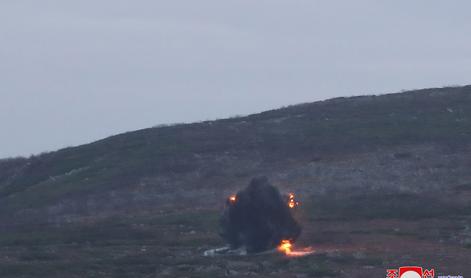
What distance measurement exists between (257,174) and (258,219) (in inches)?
840

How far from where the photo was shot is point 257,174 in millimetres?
62281

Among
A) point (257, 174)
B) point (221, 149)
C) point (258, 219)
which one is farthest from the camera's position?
point (221, 149)

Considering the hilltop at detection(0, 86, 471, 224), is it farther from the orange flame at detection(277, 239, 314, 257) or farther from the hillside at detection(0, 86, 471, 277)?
the orange flame at detection(277, 239, 314, 257)

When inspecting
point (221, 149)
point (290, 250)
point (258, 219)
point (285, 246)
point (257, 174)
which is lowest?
point (290, 250)

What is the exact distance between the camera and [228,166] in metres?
65.1

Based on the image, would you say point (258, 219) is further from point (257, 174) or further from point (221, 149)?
point (221, 149)

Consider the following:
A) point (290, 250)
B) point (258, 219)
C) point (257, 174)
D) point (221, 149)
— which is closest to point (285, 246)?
point (290, 250)

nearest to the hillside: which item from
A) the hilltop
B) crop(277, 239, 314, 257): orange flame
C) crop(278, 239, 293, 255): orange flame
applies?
the hilltop

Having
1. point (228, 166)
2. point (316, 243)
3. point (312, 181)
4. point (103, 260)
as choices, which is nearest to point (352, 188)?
point (312, 181)

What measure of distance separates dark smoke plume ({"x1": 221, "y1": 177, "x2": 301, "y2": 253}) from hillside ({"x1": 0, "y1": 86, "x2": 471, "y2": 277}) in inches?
78.5

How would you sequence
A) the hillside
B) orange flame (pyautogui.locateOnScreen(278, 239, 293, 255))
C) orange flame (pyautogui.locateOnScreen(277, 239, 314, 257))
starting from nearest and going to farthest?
orange flame (pyautogui.locateOnScreen(277, 239, 314, 257))
orange flame (pyautogui.locateOnScreen(278, 239, 293, 255))
the hillside

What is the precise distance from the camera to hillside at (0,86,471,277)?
1804 inches

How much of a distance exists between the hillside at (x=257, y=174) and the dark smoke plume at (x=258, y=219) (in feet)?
6.55

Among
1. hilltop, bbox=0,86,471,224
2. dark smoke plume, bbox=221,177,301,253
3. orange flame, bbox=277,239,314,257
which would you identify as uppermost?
hilltop, bbox=0,86,471,224
